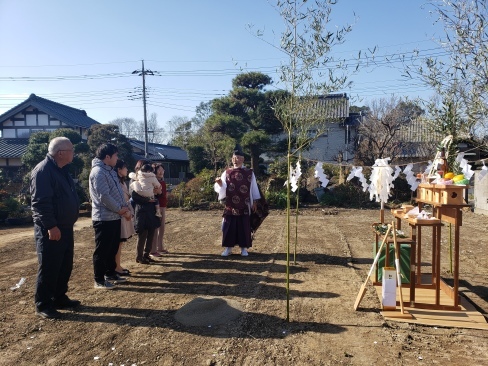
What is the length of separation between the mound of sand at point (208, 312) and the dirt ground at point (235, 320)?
70mm

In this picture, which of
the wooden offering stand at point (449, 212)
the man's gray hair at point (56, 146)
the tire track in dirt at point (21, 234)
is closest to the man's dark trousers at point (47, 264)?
the man's gray hair at point (56, 146)

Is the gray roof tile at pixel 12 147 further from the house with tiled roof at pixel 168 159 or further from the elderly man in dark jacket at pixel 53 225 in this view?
the elderly man in dark jacket at pixel 53 225

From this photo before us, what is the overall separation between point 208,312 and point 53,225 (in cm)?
175

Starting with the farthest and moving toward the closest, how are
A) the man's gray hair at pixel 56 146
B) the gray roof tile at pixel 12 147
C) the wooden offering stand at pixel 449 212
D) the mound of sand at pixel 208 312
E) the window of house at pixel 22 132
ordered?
1. the window of house at pixel 22 132
2. the gray roof tile at pixel 12 147
3. the man's gray hair at pixel 56 146
4. the wooden offering stand at pixel 449 212
5. the mound of sand at pixel 208 312

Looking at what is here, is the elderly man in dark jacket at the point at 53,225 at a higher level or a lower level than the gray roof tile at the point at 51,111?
lower

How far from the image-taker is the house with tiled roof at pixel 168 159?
24.8 meters

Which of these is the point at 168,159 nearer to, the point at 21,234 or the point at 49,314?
the point at 21,234

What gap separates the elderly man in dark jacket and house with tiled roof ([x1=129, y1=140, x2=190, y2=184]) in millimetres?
20409

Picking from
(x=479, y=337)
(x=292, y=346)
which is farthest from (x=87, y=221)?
(x=479, y=337)

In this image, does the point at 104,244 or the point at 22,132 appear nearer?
the point at 104,244

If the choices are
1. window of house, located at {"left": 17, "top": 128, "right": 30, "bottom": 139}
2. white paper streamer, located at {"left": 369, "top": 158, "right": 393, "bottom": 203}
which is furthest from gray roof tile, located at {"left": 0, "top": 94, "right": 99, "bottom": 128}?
white paper streamer, located at {"left": 369, "top": 158, "right": 393, "bottom": 203}

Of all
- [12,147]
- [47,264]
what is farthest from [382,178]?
[12,147]

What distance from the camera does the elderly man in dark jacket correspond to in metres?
3.64

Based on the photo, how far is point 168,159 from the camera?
82.9 feet
